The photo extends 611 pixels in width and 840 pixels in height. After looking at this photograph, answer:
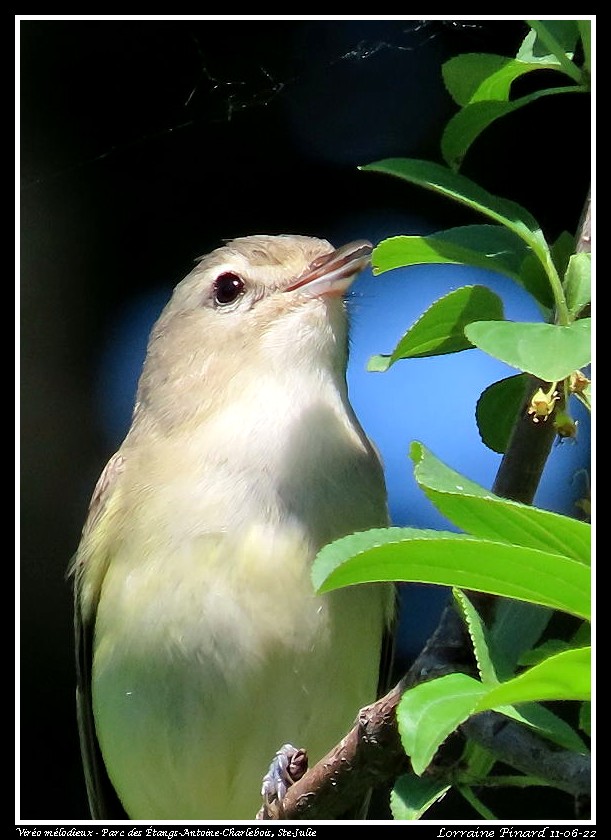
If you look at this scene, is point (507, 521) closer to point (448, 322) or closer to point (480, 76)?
point (448, 322)

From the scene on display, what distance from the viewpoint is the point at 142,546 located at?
9.55ft

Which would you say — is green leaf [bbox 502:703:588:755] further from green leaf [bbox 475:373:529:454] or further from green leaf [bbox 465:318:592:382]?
green leaf [bbox 475:373:529:454]

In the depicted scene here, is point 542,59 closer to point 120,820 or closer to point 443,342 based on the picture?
point 443,342

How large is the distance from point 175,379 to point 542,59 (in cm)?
176

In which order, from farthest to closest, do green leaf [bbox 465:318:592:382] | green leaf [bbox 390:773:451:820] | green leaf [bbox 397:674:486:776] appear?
green leaf [bbox 390:773:451:820] → green leaf [bbox 465:318:592:382] → green leaf [bbox 397:674:486:776]

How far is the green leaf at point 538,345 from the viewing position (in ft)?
4.45

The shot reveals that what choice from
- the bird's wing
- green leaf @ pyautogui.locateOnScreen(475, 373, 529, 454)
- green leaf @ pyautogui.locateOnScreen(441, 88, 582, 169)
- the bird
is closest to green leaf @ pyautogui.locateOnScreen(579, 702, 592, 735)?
green leaf @ pyautogui.locateOnScreen(475, 373, 529, 454)

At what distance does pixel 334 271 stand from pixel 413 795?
165cm

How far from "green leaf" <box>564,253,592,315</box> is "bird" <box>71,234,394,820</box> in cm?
138

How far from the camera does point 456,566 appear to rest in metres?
1.28

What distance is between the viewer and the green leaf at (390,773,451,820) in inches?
65.2

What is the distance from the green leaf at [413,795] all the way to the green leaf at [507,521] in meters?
0.58

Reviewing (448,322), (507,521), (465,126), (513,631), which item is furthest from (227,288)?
(507,521)

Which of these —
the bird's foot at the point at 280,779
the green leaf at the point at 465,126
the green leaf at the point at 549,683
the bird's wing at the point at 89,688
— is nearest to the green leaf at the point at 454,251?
the green leaf at the point at 465,126
